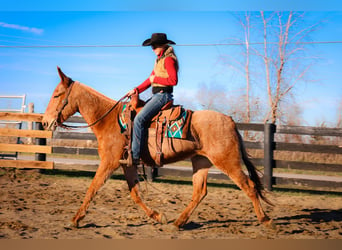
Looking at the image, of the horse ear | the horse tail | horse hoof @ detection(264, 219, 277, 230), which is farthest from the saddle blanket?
horse hoof @ detection(264, 219, 277, 230)

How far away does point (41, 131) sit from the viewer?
9.75 metres

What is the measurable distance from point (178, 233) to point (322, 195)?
5135mm

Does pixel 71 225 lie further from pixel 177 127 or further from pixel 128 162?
pixel 177 127

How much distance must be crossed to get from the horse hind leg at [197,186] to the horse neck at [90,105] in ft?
5.30

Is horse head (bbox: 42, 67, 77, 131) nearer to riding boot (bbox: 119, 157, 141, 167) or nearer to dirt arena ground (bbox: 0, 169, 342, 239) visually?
riding boot (bbox: 119, 157, 141, 167)

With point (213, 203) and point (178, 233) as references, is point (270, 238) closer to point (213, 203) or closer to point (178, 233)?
point (178, 233)

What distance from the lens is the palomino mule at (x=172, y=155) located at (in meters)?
4.90

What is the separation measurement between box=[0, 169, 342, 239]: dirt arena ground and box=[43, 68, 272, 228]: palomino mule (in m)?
0.34

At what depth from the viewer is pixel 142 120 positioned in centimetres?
487

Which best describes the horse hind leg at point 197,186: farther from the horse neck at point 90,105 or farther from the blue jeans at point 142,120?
the horse neck at point 90,105

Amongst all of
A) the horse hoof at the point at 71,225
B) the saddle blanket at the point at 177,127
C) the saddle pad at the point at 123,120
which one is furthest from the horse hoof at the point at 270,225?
the horse hoof at the point at 71,225

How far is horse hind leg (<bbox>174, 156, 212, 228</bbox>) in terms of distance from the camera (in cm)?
496

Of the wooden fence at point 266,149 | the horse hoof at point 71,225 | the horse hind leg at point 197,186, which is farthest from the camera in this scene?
the wooden fence at point 266,149

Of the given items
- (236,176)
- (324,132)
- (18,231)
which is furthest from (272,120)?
(18,231)
